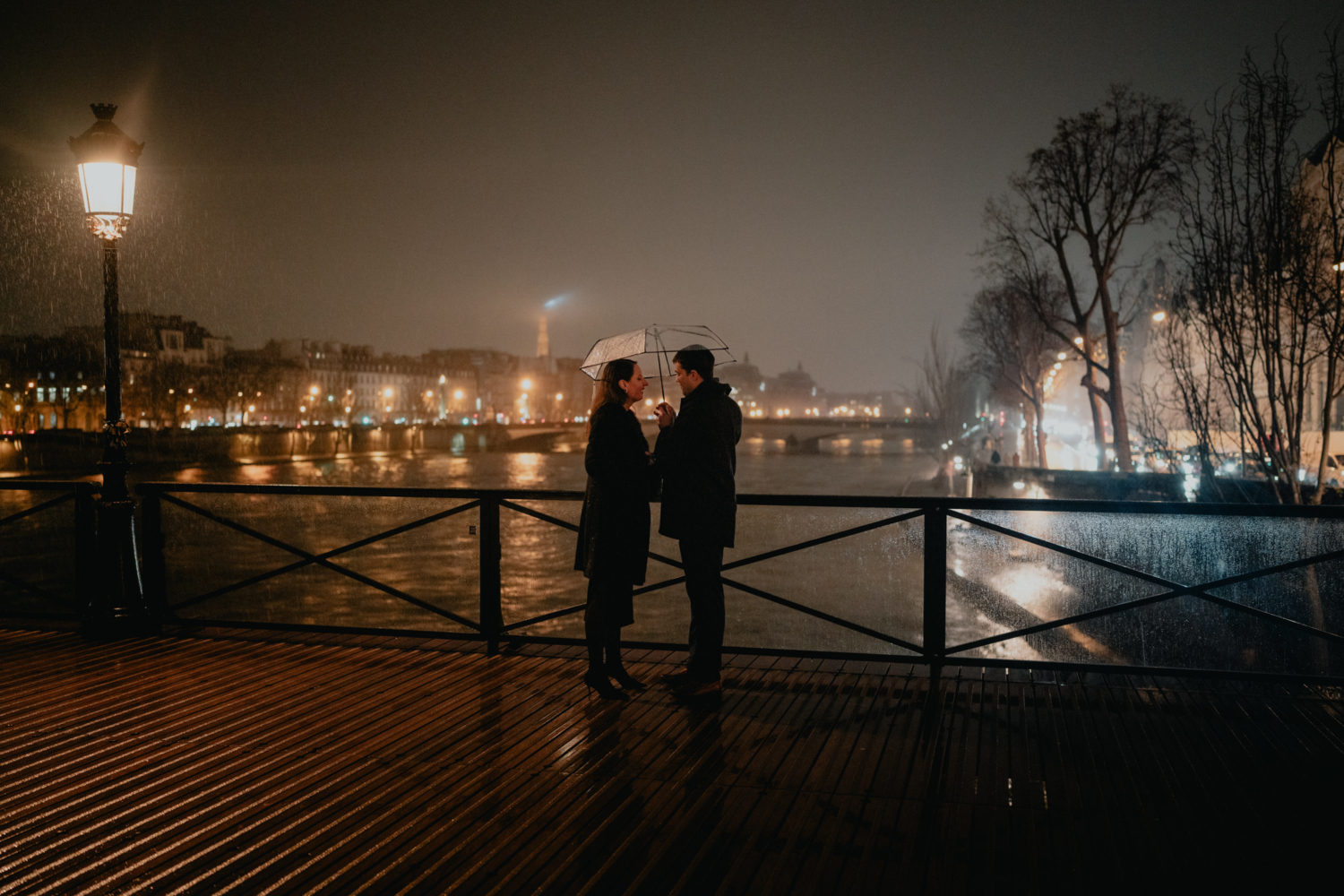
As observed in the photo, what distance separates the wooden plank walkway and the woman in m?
0.43

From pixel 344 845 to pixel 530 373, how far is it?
162139 mm

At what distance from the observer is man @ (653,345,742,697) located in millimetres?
4730

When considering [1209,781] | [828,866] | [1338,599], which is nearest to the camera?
[828,866]

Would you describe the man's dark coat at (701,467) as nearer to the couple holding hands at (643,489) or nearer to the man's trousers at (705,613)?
the couple holding hands at (643,489)

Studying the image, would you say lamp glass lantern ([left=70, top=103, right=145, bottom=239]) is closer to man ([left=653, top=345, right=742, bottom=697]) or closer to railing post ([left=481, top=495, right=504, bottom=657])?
railing post ([left=481, top=495, right=504, bottom=657])

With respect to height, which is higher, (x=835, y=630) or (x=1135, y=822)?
(x=1135, y=822)

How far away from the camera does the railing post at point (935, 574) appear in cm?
537

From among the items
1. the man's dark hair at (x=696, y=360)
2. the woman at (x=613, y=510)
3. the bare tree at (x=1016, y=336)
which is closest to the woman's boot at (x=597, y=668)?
the woman at (x=613, y=510)

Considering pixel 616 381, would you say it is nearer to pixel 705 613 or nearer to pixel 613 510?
pixel 613 510

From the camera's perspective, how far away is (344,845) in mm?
3229

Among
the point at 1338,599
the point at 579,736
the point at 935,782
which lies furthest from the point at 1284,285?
the point at 579,736

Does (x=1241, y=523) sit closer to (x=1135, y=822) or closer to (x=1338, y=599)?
(x=1338, y=599)

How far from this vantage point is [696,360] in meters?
4.81

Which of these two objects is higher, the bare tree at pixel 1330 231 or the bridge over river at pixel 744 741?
the bare tree at pixel 1330 231
